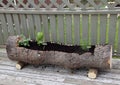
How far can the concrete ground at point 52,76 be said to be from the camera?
2.66 m

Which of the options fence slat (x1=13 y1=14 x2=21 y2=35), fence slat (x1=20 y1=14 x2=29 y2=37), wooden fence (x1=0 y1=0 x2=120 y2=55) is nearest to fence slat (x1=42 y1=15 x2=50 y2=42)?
wooden fence (x1=0 y1=0 x2=120 y2=55)

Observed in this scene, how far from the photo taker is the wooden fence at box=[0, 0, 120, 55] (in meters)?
2.79

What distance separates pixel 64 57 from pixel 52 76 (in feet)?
1.09

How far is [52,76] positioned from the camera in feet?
9.23

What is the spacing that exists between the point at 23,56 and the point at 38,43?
295 millimetres

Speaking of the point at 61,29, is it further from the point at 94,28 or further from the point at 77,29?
the point at 94,28

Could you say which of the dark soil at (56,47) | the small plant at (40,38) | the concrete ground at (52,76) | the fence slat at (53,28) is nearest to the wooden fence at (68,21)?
the fence slat at (53,28)

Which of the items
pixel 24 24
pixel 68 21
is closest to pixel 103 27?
pixel 68 21

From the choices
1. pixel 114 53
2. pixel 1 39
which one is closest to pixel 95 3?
pixel 114 53

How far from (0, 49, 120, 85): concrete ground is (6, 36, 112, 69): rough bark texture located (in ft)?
0.48

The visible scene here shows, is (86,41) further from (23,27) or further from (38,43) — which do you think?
(23,27)

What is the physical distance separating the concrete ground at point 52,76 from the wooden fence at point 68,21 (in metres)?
0.43

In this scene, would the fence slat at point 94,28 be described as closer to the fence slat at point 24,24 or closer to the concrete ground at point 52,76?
the concrete ground at point 52,76

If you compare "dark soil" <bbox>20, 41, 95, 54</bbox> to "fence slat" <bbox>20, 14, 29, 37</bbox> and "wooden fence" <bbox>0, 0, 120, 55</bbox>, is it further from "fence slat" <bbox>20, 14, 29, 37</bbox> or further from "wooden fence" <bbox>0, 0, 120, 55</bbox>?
"fence slat" <bbox>20, 14, 29, 37</bbox>
